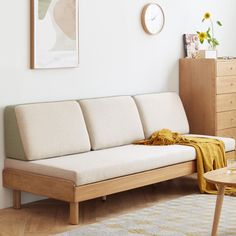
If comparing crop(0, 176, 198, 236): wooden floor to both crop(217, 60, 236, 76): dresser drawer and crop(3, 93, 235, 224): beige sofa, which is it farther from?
crop(217, 60, 236, 76): dresser drawer

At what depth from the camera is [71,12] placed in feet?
17.4

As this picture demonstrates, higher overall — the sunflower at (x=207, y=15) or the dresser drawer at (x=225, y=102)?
the sunflower at (x=207, y=15)

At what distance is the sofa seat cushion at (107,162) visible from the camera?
4500 mm

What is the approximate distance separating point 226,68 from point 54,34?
1.97m

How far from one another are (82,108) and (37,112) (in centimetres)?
53

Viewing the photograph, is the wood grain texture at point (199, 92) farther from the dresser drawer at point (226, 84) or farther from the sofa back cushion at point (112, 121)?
the sofa back cushion at point (112, 121)

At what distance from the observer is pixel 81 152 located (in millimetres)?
5191

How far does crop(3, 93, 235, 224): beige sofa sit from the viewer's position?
4.55 m

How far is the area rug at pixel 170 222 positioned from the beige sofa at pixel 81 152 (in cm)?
21

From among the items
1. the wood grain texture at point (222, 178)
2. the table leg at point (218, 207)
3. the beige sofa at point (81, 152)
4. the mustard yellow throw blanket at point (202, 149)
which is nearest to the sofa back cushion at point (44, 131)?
the beige sofa at point (81, 152)

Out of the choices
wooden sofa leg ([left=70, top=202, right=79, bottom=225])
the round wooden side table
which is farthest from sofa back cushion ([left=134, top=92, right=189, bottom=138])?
the round wooden side table

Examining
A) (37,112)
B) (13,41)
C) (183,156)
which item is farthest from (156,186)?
(13,41)

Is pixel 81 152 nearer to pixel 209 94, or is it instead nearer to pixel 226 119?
pixel 209 94

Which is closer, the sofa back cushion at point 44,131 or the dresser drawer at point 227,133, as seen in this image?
the sofa back cushion at point 44,131
